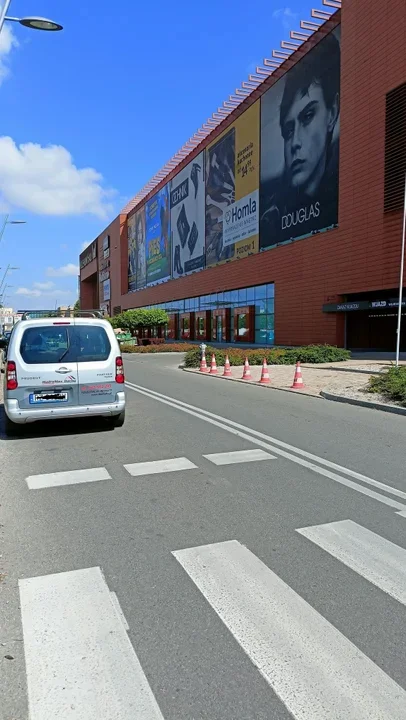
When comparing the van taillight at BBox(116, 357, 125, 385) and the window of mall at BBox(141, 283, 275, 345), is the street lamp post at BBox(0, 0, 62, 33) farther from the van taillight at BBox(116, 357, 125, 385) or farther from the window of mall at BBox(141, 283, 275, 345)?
the window of mall at BBox(141, 283, 275, 345)

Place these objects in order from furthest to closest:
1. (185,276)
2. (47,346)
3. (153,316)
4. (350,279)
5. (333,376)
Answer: (185,276) < (153,316) < (350,279) < (333,376) < (47,346)

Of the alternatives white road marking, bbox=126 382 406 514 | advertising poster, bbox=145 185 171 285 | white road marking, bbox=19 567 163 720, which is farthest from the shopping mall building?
white road marking, bbox=19 567 163 720

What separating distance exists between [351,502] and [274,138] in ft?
112

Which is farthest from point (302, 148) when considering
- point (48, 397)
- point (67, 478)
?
point (67, 478)

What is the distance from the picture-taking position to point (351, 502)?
4.92m

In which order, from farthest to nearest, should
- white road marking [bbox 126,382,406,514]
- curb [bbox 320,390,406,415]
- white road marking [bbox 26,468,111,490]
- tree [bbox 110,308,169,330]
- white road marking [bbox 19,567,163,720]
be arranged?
tree [bbox 110,308,169,330] < curb [bbox 320,390,406,415] < white road marking [bbox 26,468,111,490] < white road marking [bbox 126,382,406,514] < white road marking [bbox 19,567,163,720]

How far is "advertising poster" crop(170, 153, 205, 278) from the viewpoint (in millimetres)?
48256

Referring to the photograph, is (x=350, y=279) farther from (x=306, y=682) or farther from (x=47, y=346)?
(x=306, y=682)

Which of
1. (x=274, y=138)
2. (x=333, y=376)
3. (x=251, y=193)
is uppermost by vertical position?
(x=274, y=138)

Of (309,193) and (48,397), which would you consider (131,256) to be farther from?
(48,397)

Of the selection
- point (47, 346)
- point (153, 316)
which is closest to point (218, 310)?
point (153, 316)

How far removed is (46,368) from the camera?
25.8 feet

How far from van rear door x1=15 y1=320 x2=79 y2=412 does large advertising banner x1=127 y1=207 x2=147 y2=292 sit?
2464 inches

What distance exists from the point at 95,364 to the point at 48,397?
0.88 meters
